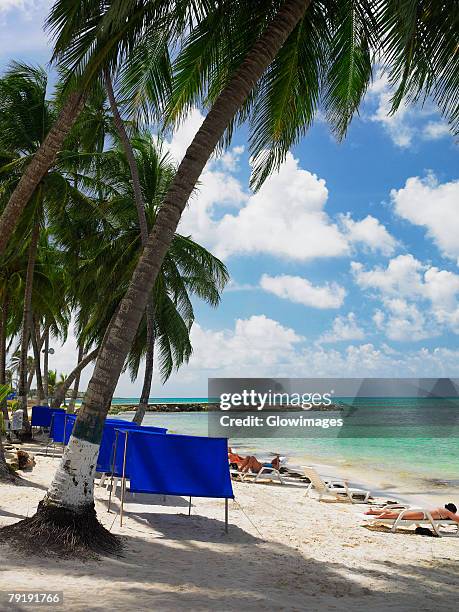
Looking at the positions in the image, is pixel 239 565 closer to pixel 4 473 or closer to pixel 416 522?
pixel 416 522

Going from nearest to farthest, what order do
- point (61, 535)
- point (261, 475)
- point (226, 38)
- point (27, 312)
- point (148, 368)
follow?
point (61, 535), point (226, 38), point (261, 475), point (27, 312), point (148, 368)

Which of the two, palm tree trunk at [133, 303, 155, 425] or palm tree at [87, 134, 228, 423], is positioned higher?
palm tree at [87, 134, 228, 423]

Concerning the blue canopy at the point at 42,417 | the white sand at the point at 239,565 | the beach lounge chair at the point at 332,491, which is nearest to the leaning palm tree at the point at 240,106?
the white sand at the point at 239,565

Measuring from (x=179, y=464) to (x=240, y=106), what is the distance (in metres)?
4.13

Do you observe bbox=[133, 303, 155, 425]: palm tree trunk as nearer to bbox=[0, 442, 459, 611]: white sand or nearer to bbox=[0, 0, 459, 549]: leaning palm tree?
bbox=[0, 442, 459, 611]: white sand

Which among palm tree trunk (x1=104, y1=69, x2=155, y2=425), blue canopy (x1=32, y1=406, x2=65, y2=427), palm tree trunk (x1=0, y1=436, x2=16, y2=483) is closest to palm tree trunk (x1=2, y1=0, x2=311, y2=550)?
palm tree trunk (x1=0, y1=436, x2=16, y2=483)

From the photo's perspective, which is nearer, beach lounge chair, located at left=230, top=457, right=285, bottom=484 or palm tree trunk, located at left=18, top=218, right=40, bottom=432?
beach lounge chair, located at left=230, top=457, right=285, bottom=484

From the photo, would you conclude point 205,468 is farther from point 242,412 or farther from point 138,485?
point 242,412

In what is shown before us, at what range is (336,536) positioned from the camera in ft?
24.8

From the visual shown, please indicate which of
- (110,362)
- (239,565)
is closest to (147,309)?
(110,362)

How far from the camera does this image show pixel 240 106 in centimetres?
667

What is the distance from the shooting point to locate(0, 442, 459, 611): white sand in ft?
14.1

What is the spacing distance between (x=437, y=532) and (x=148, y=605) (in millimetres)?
5614

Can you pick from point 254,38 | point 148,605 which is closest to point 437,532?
point 148,605
